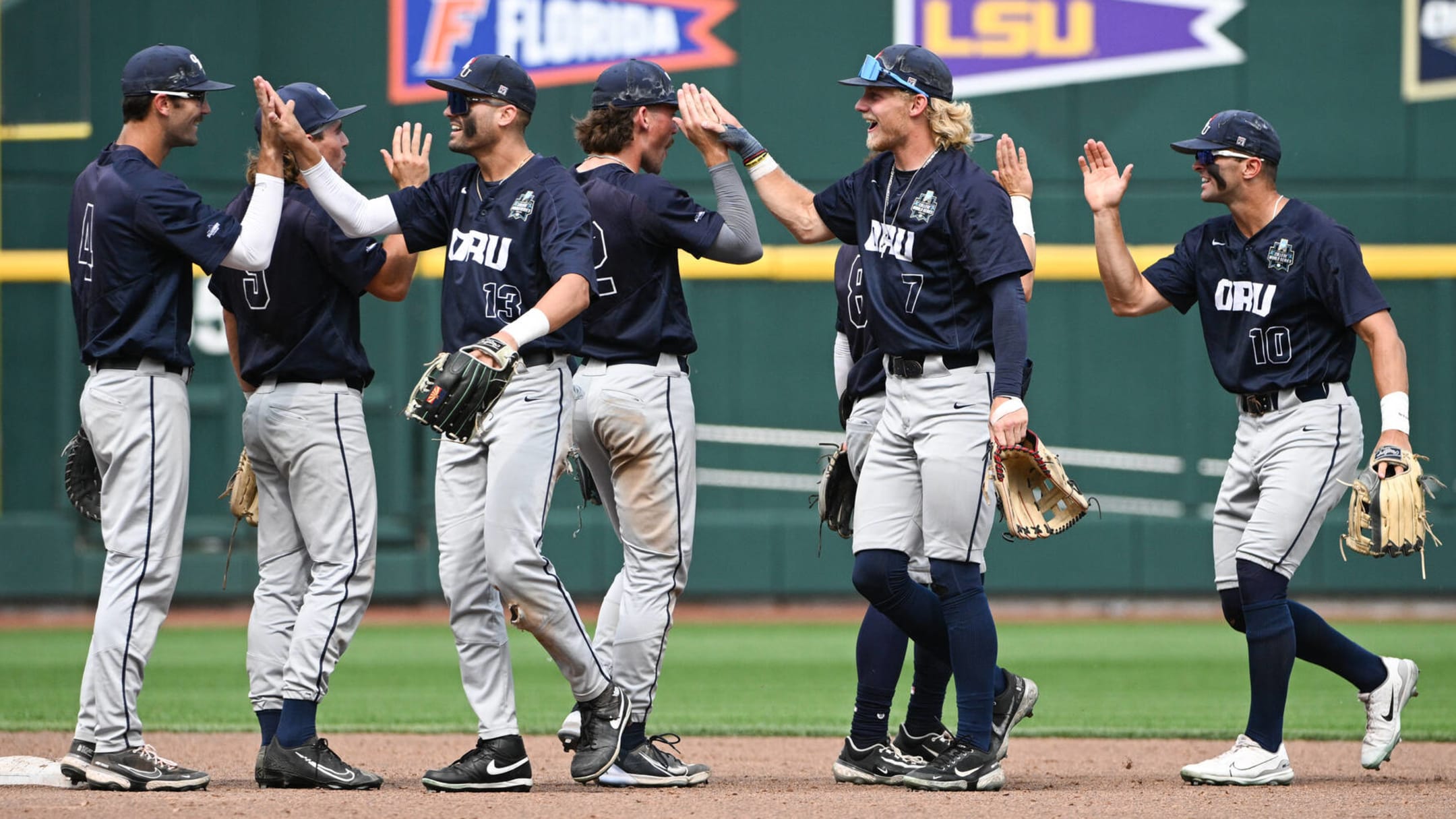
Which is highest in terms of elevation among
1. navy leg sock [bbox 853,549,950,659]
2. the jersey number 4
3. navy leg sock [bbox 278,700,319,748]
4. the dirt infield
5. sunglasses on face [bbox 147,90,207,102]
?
sunglasses on face [bbox 147,90,207,102]

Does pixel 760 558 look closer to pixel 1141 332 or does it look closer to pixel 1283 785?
pixel 1141 332

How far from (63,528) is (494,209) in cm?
749

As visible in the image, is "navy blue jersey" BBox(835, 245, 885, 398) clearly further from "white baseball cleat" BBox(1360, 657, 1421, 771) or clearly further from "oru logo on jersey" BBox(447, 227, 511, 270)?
"white baseball cleat" BBox(1360, 657, 1421, 771)

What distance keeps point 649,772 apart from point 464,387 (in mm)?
1183

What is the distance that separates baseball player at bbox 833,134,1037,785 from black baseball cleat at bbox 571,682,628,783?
643mm

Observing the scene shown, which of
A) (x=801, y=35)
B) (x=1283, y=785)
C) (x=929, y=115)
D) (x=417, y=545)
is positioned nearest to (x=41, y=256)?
(x=417, y=545)

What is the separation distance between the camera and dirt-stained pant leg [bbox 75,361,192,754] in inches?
153

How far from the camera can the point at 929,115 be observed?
4.26 metres

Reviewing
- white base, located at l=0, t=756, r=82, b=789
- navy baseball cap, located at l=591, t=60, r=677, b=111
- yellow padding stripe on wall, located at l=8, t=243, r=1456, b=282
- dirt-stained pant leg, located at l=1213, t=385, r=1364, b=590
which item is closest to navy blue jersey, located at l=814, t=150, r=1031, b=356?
navy baseball cap, located at l=591, t=60, r=677, b=111

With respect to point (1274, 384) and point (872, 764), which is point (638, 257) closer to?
point (872, 764)

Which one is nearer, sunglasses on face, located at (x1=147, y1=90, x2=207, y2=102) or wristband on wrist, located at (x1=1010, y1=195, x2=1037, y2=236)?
sunglasses on face, located at (x1=147, y1=90, x2=207, y2=102)

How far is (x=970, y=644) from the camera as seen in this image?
4.07 metres

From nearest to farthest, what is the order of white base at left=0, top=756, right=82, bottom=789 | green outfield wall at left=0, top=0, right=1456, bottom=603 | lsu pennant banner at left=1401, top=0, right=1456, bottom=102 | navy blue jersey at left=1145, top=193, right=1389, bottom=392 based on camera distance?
white base at left=0, top=756, right=82, bottom=789
navy blue jersey at left=1145, top=193, right=1389, bottom=392
green outfield wall at left=0, top=0, right=1456, bottom=603
lsu pennant banner at left=1401, top=0, right=1456, bottom=102

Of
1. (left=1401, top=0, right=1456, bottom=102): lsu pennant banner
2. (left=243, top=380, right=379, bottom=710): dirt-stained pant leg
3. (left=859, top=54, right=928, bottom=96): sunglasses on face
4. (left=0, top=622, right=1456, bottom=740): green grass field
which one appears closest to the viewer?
(left=243, top=380, right=379, bottom=710): dirt-stained pant leg
